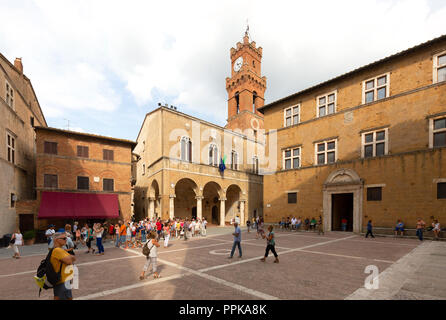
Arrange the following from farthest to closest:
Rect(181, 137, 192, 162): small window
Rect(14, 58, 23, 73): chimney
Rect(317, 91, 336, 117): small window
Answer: Rect(181, 137, 192, 162): small window → Rect(14, 58, 23, 73): chimney → Rect(317, 91, 336, 117): small window

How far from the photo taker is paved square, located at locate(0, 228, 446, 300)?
5695 mm

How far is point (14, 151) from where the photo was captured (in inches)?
675

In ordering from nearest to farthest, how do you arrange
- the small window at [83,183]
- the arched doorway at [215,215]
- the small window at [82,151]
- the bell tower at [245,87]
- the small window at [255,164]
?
the small window at [83,183]
the small window at [82,151]
the arched doorway at [215,215]
the small window at [255,164]
the bell tower at [245,87]

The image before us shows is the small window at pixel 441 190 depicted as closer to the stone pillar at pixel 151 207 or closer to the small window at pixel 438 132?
the small window at pixel 438 132

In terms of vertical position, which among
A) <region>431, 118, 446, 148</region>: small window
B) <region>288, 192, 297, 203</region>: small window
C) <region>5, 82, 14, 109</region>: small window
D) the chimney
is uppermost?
the chimney

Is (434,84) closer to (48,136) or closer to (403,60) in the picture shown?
(403,60)

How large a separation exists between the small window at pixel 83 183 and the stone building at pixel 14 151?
4.00m

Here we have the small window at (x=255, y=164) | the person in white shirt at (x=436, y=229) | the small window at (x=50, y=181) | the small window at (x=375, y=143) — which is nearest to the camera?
the person in white shirt at (x=436, y=229)

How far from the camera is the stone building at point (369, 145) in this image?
49.8 feet

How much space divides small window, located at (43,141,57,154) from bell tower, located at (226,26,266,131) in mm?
28809

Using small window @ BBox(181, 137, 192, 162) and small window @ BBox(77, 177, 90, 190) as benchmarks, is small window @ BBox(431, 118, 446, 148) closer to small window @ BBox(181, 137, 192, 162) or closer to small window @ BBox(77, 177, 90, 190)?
small window @ BBox(181, 137, 192, 162)

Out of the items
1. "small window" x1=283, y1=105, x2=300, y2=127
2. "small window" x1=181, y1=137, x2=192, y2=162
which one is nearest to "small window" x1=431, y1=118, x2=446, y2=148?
"small window" x1=283, y1=105, x2=300, y2=127

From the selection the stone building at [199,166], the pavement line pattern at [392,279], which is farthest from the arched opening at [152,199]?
the pavement line pattern at [392,279]
